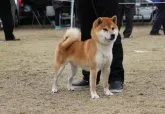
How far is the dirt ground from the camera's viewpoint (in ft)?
15.2

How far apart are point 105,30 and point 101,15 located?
57 centimetres

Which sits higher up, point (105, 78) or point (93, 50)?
point (93, 50)

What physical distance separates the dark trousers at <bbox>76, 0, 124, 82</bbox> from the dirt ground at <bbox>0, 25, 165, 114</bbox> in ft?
0.78

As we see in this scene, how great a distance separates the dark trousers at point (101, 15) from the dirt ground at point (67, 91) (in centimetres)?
24

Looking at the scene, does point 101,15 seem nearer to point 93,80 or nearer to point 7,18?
point 93,80

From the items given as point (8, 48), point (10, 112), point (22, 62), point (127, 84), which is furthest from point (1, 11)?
point (10, 112)

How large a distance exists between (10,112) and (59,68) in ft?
3.49

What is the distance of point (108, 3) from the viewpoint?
5.36m

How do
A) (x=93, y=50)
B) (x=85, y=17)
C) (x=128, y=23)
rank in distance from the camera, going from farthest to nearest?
(x=128, y=23)
(x=85, y=17)
(x=93, y=50)

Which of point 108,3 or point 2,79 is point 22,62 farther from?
point 108,3

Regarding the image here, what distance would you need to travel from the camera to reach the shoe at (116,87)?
17.7 feet

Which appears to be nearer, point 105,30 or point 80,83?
point 105,30

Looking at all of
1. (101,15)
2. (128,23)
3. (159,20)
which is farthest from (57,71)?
(159,20)

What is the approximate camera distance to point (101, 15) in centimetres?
543
